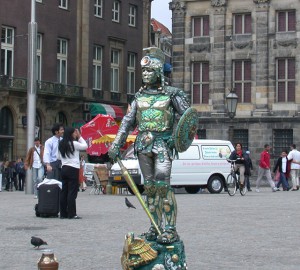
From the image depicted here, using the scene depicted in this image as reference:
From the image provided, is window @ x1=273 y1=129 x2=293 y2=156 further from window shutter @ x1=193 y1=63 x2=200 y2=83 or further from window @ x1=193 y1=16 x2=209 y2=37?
window @ x1=193 y1=16 x2=209 y2=37

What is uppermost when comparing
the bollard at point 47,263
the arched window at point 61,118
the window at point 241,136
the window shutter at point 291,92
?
the window shutter at point 291,92

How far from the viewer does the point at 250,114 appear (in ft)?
151

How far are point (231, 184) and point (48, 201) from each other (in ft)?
46.5

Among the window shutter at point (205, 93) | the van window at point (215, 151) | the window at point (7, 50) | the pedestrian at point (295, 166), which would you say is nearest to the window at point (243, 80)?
the window shutter at point (205, 93)

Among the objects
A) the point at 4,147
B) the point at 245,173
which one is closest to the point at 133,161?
the point at 245,173

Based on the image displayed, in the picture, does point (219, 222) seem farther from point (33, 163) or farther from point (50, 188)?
point (33, 163)

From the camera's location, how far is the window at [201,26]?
4741 centimetres

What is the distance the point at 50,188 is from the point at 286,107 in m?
29.3

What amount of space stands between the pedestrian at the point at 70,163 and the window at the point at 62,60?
3690 centimetres

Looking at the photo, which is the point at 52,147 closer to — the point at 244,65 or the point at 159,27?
the point at 244,65

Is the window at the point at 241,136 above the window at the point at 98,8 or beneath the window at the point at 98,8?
beneath

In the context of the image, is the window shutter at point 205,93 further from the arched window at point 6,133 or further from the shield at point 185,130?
the shield at point 185,130

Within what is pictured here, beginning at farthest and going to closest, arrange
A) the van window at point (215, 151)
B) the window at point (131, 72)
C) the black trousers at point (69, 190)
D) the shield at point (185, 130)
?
the window at point (131, 72) → the van window at point (215, 151) → the black trousers at point (69, 190) → the shield at point (185, 130)

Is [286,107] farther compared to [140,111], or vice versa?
[286,107]
